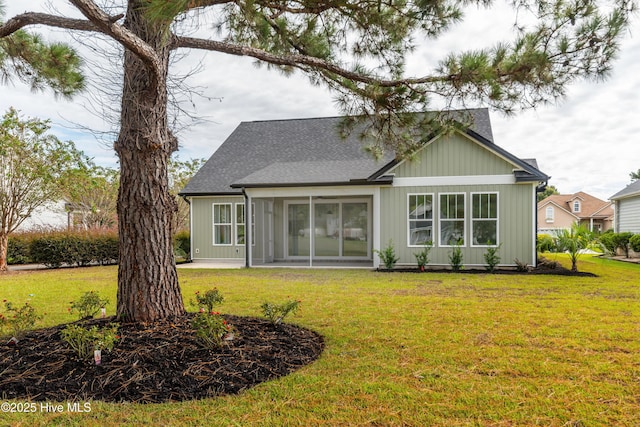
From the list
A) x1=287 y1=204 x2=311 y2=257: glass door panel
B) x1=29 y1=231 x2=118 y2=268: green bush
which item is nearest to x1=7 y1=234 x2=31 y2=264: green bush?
x1=29 y1=231 x2=118 y2=268: green bush

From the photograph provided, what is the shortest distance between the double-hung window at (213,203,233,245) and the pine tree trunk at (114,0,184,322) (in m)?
10.7

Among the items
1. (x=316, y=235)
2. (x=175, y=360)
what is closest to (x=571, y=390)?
(x=175, y=360)

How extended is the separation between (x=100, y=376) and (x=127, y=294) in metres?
1.15

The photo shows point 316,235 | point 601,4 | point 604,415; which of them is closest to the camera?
point 604,415

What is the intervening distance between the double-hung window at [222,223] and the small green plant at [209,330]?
11301mm

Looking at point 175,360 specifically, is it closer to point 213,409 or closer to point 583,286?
point 213,409

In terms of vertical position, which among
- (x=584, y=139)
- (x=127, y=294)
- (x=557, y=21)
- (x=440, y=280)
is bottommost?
(x=440, y=280)

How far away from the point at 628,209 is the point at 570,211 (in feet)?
91.0

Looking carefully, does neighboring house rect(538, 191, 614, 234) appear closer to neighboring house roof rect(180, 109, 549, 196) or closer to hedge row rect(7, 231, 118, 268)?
Result: neighboring house roof rect(180, 109, 549, 196)

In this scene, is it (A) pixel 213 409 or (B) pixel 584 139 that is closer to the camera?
(A) pixel 213 409

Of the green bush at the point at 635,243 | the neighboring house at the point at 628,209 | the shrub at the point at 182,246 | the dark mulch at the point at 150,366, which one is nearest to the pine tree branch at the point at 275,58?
the dark mulch at the point at 150,366

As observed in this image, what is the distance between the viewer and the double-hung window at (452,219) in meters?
11.6

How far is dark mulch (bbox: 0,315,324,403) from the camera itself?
3146mm

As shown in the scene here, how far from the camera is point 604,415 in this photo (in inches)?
110
